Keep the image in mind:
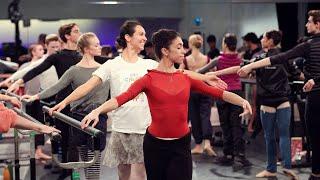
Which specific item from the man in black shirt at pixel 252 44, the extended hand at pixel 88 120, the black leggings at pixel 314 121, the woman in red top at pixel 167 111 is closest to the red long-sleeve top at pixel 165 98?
the woman in red top at pixel 167 111

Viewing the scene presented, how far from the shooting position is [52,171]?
690cm

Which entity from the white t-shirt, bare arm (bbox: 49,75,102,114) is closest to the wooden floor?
the white t-shirt

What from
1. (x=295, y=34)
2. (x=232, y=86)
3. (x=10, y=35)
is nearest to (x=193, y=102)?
(x=232, y=86)

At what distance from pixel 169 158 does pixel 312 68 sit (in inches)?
95.7

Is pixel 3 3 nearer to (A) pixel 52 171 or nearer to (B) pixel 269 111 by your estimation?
(A) pixel 52 171

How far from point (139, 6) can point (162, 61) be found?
10.1 m

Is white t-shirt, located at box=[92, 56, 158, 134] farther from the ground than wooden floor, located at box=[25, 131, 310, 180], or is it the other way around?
white t-shirt, located at box=[92, 56, 158, 134]

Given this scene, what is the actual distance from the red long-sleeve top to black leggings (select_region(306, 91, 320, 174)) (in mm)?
2256

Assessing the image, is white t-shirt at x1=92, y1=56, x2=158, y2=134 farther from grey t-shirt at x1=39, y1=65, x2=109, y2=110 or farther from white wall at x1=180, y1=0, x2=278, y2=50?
white wall at x1=180, y1=0, x2=278, y2=50

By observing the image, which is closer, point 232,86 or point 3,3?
point 232,86

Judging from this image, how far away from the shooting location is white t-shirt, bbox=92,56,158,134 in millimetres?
4098

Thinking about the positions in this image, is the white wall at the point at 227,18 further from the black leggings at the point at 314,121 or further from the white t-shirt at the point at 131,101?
the white t-shirt at the point at 131,101

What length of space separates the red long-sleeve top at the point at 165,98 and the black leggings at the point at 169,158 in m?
0.05

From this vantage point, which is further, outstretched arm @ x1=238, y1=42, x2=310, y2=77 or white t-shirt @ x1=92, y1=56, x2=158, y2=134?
outstretched arm @ x1=238, y1=42, x2=310, y2=77
